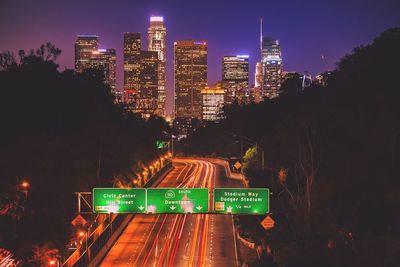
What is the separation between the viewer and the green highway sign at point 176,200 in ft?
123

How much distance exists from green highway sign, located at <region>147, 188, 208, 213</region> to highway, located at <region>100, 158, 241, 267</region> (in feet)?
21.0

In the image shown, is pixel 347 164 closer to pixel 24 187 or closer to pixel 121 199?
pixel 121 199

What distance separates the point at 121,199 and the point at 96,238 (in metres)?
9.03

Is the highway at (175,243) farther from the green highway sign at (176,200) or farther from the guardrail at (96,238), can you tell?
the green highway sign at (176,200)

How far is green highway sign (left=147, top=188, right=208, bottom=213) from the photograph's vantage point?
3738 centimetres

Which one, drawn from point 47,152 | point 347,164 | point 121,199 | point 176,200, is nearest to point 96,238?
point 47,152

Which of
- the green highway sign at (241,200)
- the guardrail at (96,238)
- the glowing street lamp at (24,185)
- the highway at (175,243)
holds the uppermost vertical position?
the glowing street lamp at (24,185)

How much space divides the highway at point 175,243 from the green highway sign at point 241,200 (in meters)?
7.26

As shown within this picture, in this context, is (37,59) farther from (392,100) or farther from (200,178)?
(392,100)

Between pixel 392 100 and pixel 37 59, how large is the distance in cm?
4919

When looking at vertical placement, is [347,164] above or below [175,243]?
above

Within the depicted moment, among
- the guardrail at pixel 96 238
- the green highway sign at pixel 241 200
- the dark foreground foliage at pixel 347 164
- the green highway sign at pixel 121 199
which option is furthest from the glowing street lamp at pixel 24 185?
the dark foreground foliage at pixel 347 164

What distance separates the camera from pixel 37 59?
83.1 metres

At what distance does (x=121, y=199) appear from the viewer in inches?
1480
